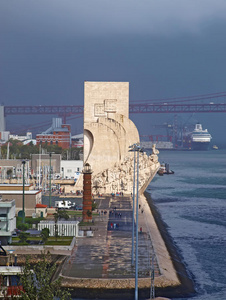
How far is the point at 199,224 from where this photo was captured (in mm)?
32094

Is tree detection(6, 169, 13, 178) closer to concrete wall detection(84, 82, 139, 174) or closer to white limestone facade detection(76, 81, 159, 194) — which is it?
white limestone facade detection(76, 81, 159, 194)

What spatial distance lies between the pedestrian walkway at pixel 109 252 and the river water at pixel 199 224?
1416 millimetres

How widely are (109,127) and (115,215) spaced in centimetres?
1303

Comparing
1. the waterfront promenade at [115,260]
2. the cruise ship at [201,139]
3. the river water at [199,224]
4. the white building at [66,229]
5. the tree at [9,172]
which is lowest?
the river water at [199,224]

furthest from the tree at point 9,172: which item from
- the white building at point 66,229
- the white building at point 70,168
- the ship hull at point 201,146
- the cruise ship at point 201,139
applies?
the ship hull at point 201,146

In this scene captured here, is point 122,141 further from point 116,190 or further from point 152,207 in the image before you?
point 152,207

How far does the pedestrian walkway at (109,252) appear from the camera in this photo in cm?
1870

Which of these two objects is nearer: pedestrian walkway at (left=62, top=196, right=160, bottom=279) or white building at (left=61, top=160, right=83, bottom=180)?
pedestrian walkway at (left=62, top=196, right=160, bottom=279)

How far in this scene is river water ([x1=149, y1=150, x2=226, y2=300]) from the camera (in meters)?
20.5

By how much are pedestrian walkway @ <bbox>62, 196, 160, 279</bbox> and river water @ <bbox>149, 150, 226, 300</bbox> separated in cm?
142

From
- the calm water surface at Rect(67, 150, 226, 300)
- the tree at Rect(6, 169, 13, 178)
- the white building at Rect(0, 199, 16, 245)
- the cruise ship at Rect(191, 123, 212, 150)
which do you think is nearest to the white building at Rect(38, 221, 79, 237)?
the white building at Rect(0, 199, 16, 245)

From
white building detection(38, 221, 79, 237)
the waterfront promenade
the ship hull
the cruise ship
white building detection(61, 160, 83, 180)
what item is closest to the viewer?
the waterfront promenade

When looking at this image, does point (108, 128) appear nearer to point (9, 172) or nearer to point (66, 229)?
point (9, 172)

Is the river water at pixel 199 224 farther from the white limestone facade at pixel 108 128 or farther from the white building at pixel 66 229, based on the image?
the white building at pixel 66 229
